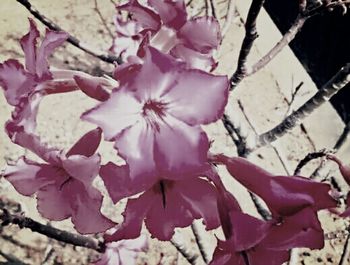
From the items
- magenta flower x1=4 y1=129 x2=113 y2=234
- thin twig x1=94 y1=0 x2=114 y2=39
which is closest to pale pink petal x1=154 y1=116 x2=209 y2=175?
magenta flower x1=4 y1=129 x2=113 y2=234

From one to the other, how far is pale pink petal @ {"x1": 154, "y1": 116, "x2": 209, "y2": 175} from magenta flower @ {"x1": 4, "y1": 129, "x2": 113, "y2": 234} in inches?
3.9

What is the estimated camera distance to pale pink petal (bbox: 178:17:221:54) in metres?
0.79

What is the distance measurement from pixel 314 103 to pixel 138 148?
787 mm

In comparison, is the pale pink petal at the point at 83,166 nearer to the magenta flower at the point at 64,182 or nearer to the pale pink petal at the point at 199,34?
the magenta flower at the point at 64,182

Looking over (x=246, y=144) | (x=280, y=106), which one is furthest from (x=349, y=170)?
(x=280, y=106)

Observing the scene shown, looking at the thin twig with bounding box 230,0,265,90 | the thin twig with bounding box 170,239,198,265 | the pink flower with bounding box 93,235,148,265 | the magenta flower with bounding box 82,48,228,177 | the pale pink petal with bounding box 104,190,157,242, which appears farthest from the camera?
the thin twig with bounding box 170,239,198,265

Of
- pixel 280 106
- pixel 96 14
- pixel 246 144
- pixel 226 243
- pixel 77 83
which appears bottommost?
pixel 280 106

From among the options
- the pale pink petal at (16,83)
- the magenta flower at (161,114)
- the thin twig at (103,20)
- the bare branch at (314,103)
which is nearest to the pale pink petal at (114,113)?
the magenta flower at (161,114)

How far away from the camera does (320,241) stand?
0.69m

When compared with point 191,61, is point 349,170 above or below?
below

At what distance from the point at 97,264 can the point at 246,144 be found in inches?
19.9

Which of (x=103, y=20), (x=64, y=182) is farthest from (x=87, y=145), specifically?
(x=103, y=20)

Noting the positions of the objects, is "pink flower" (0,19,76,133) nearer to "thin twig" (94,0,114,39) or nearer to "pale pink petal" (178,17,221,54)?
"pale pink petal" (178,17,221,54)

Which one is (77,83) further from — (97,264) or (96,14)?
(96,14)
